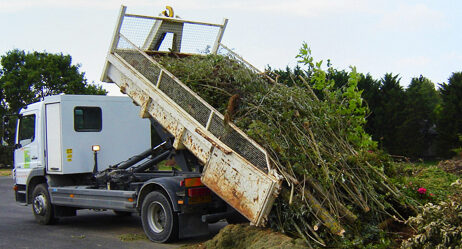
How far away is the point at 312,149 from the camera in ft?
23.2

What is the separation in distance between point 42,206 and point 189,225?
13.9ft

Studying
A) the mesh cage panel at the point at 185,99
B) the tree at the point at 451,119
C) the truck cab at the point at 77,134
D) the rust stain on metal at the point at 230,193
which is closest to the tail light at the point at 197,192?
the rust stain on metal at the point at 230,193

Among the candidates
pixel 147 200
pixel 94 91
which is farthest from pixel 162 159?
pixel 94 91

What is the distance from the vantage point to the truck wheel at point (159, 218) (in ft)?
26.6

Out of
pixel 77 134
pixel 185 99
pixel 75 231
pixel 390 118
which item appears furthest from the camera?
pixel 390 118

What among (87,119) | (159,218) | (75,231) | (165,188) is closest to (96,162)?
(87,119)

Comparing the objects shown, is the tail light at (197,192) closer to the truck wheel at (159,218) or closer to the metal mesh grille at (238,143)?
the truck wheel at (159,218)

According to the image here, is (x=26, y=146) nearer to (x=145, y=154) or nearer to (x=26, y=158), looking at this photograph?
(x=26, y=158)

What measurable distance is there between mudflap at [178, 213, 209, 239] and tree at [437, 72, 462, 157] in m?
14.5

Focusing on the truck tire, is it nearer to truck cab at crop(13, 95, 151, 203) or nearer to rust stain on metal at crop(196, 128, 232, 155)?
truck cab at crop(13, 95, 151, 203)

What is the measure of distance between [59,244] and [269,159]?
4.26m

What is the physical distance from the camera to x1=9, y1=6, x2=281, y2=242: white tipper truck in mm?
7137

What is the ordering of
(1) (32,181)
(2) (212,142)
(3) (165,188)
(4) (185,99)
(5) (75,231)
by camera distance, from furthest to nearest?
(1) (32,181) → (5) (75,231) → (3) (165,188) → (4) (185,99) → (2) (212,142)

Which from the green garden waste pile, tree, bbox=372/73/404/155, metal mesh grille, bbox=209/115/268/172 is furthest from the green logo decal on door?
tree, bbox=372/73/404/155
